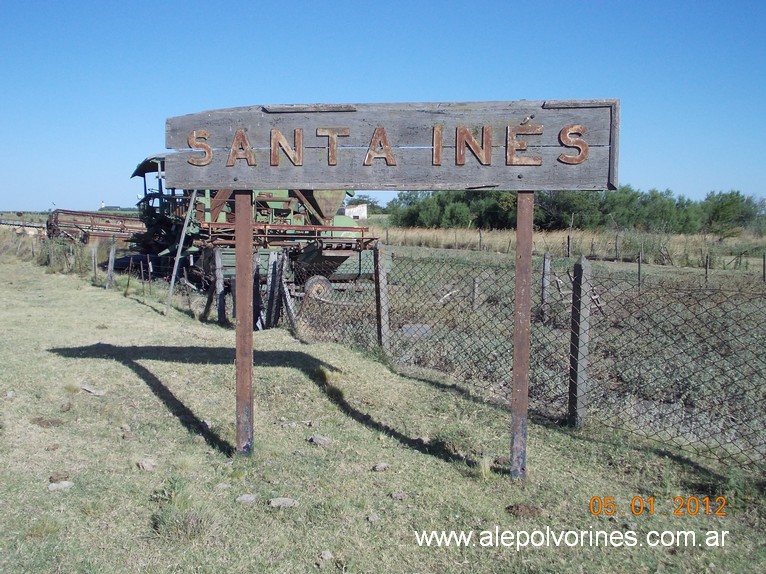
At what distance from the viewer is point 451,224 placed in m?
43.3

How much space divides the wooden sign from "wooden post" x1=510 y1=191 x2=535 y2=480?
0.18 m

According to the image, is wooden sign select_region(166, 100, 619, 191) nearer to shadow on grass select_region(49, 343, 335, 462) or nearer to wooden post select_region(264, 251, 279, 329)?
shadow on grass select_region(49, 343, 335, 462)

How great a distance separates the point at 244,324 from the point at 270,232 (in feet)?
37.1

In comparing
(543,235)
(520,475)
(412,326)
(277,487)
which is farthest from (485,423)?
(543,235)

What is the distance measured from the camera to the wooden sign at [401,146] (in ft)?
13.8

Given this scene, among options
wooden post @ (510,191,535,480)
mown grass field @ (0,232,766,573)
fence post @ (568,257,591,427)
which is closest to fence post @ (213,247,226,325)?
mown grass field @ (0,232,766,573)

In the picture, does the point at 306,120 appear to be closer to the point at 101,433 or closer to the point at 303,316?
the point at 101,433

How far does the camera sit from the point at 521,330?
14.1 ft

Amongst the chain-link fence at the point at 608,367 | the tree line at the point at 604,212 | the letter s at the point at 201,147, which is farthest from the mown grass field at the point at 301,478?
the tree line at the point at 604,212

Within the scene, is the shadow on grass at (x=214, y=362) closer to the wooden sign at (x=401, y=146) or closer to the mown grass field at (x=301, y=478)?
the mown grass field at (x=301, y=478)

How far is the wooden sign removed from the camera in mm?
4203

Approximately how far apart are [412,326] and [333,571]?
22.2 feet
